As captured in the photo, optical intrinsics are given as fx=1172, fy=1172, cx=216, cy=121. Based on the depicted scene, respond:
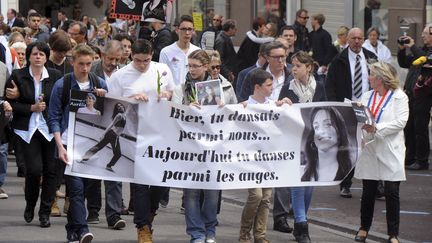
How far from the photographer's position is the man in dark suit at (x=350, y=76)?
13.5 metres

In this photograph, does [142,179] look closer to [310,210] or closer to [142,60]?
[142,60]

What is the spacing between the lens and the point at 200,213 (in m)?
10.1

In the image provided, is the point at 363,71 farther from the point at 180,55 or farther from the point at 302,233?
the point at 302,233

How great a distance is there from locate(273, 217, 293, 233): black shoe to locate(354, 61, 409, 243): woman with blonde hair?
32.5 inches

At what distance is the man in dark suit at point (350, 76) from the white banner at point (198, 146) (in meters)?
3.39

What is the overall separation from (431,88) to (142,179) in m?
6.80

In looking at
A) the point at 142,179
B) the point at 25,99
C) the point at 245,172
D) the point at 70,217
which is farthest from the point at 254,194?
the point at 25,99

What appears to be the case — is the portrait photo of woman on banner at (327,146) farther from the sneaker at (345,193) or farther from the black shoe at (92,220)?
the sneaker at (345,193)

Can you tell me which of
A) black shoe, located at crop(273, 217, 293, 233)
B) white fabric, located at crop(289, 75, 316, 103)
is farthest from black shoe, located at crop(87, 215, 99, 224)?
white fabric, located at crop(289, 75, 316, 103)

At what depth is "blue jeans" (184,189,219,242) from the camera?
32.7 feet

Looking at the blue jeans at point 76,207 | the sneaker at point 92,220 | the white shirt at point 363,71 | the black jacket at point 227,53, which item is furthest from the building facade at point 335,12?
the blue jeans at point 76,207

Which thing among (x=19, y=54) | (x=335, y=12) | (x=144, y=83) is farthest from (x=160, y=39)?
(x=335, y=12)

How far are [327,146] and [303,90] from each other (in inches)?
31.4

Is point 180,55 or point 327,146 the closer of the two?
point 327,146
